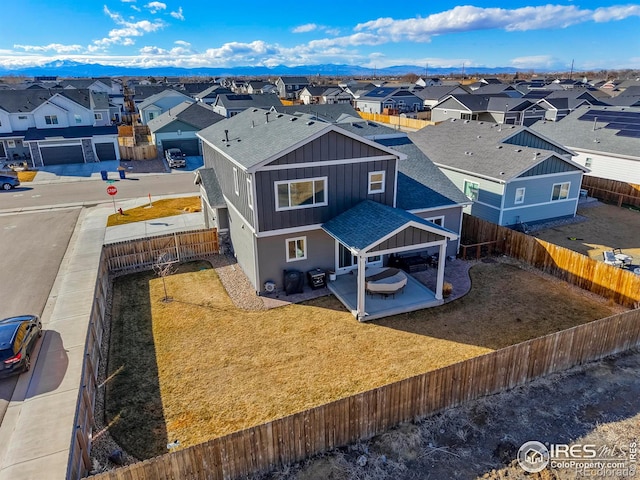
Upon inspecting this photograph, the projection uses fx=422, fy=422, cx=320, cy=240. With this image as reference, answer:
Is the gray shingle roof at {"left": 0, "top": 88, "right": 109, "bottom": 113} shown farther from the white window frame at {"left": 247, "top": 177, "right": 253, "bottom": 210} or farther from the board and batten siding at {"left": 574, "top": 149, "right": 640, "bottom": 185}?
the board and batten siding at {"left": 574, "top": 149, "right": 640, "bottom": 185}

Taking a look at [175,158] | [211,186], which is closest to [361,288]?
[211,186]

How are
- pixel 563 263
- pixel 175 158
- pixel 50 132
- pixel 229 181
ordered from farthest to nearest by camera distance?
1. pixel 50 132
2. pixel 175 158
3. pixel 229 181
4. pixel 563 263

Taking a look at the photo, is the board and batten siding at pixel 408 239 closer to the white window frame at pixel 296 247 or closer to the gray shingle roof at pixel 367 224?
the gray shingle roof at pixel 367 224

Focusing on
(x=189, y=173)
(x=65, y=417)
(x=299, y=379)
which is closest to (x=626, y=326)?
(x=299, y=379)

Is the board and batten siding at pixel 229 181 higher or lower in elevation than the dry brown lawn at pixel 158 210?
higher

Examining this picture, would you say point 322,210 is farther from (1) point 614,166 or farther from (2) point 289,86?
(2) point 289,86

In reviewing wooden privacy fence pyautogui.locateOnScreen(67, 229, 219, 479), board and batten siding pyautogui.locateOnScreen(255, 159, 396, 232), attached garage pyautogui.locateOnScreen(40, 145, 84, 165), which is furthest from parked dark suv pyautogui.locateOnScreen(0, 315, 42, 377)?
attached garage pyautogui.locateOnScreen(40, 145, 84, 165)

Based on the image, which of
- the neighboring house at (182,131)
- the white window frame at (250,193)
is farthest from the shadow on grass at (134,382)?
the neighboring house at (182,131)
